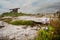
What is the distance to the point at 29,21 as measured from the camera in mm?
4082

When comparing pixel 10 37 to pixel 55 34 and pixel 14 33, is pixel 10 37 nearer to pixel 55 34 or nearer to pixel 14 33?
pixel 14 33

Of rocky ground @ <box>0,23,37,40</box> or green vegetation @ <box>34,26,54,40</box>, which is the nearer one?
green vegetation @ <box>34,26,54,40</box>

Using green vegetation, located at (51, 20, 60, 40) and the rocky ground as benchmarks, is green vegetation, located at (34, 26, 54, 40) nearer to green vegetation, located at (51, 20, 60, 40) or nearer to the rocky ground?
green vegetation, located at (51, 20, 60, 40)

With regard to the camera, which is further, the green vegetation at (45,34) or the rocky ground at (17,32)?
the rocky ground at (17,32)

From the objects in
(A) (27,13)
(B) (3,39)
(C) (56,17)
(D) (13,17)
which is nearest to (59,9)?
(C) (56,17)

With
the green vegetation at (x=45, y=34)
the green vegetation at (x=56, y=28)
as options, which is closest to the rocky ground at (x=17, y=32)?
the green vegetation at (x=45, y=34)

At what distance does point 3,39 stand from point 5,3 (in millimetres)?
900

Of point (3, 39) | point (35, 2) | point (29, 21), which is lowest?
point (3, 39)

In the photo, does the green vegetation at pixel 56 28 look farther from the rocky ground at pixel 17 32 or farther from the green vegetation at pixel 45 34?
the rocky ground at pixel 17 32

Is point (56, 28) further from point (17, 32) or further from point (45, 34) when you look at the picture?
point (17, 32)

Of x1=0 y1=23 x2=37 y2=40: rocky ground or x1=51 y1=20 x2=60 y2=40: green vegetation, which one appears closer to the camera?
x1=51 y1=20 x2=60 y2=40: green vegetation

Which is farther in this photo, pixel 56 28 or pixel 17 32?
pixel 17 32

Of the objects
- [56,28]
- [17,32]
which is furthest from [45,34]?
[17,32]

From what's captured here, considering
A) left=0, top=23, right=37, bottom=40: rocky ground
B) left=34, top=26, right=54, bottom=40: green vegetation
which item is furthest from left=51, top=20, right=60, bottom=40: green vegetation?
left=0, top=23, right=37, bottom=40: rocky ground
